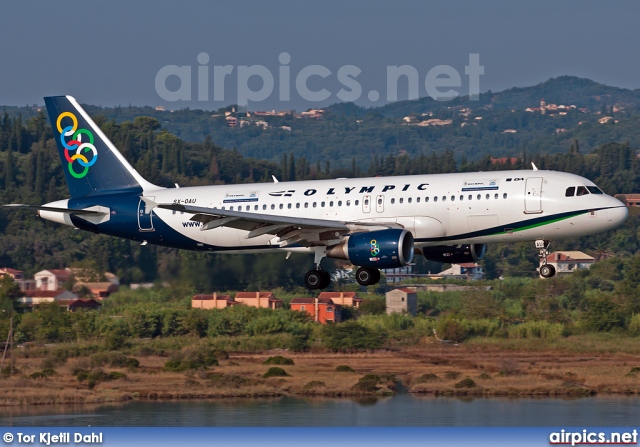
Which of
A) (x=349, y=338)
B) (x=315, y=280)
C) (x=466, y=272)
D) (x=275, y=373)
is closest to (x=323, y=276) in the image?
(x=315, y=280)

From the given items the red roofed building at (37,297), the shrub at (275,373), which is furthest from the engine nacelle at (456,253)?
the shrub at (275,373)

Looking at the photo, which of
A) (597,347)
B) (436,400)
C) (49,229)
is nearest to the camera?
(436,400)

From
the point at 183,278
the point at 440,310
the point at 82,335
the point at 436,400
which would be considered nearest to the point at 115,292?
the point at 183,278

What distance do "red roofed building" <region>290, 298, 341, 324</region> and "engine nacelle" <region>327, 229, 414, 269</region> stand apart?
62781 mm

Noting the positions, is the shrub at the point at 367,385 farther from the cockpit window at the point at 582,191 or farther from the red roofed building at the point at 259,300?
the cockpit window at the point at 582,191

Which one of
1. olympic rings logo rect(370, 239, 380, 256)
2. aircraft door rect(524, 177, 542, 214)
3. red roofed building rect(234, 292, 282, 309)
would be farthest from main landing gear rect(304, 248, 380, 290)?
red roofed building rect(234, 292, 282, 309)

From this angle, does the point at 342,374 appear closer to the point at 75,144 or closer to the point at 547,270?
the point at 75,144

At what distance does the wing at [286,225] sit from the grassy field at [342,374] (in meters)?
41.4

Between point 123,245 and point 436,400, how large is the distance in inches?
1247

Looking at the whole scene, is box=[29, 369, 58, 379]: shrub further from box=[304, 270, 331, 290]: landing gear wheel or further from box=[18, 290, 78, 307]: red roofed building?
box=[304, 270, 331, 290]: landing gear wheel

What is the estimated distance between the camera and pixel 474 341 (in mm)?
122812

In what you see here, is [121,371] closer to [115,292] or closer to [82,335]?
[82,335]

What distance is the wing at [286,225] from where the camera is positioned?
5844 centimetres

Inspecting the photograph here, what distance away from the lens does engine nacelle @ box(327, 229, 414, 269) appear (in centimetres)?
5716
